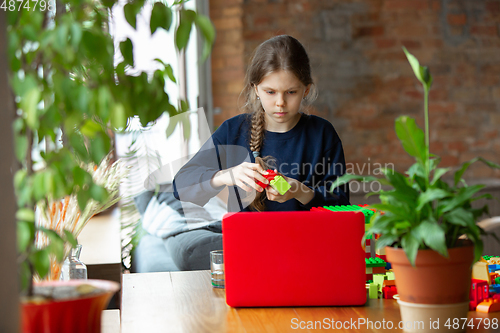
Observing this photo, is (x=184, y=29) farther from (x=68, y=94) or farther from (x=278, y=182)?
(x=278, y=182)

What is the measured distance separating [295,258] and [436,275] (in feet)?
0.96

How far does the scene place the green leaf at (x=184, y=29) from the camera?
62 cm

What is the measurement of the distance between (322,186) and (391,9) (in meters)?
2.39

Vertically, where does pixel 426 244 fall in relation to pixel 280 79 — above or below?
below

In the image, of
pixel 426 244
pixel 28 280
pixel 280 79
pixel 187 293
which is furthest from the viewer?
pixel 280 79

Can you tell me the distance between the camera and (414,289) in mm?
781

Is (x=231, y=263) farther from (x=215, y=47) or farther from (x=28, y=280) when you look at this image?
(x=215, y=47)

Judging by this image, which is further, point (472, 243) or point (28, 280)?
point (472, 243)

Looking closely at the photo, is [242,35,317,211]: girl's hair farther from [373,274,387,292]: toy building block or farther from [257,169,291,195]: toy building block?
[373,274,387,292]: toy building block

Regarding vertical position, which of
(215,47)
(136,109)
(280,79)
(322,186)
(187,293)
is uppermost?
(215,47)

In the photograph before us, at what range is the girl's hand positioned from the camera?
1469mm

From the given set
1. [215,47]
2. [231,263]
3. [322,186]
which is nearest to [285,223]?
[231,263]

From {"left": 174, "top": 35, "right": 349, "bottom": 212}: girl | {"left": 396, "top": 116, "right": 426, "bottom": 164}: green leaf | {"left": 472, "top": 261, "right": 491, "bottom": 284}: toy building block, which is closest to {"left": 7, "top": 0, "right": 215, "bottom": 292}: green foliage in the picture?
{"left": 396, "top": 116, "right": 426, "bottom": 164}: green leaf

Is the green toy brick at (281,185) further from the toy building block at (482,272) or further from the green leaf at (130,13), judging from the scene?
the green leaf at (130,13)
